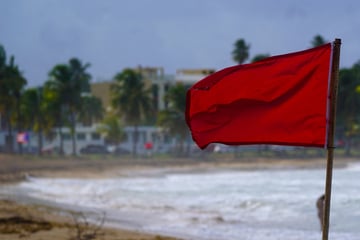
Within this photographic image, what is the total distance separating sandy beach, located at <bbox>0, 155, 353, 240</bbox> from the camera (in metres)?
11.8

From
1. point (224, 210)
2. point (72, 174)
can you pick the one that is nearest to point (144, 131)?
point (72, 174)

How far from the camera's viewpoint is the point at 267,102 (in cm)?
532

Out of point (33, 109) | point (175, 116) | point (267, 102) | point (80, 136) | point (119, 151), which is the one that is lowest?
point (119, 151)

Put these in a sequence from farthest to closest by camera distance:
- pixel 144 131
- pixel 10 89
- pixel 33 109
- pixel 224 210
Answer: pixel 144 131, pixel 33 109, pixel 10 89, pixel 224 210

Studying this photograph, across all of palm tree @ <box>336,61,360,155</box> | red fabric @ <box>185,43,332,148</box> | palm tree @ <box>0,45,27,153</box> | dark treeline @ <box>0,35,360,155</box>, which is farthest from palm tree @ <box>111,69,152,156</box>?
red fabric @ <box>185,43,332,148</box>

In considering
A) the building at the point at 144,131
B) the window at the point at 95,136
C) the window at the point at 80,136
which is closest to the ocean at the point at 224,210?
the building at the point at 144,131

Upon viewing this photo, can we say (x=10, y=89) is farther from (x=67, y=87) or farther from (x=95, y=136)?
(x=95, y=136)

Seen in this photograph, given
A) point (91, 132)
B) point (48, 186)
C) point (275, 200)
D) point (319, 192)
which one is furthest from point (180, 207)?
point (91, 132)

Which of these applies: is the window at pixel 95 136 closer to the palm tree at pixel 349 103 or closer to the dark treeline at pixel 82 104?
the dark treeline at pixel 82 104

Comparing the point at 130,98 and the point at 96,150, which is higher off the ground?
the point at 130,98

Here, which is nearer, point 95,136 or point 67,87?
point 67,87

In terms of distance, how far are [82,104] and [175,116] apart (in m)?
9.62

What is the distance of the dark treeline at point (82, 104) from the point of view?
65.5m

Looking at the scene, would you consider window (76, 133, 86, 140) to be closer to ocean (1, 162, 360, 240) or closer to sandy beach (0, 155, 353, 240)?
sandy beach (0, 155, 353, 240)
